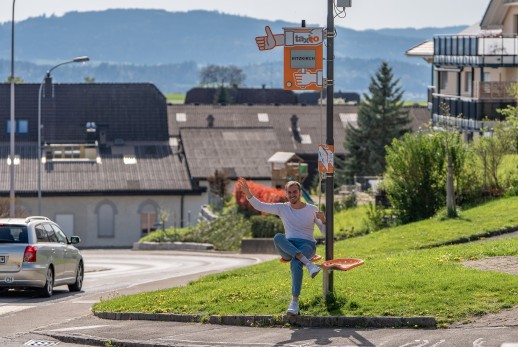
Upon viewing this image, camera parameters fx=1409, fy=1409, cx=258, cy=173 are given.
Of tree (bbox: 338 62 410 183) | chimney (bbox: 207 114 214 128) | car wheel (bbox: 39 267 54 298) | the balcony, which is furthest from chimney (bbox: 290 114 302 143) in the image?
car wheel (bbox: 39 267 54 298)

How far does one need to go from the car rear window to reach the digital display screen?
870cm

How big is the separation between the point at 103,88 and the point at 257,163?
1327cm

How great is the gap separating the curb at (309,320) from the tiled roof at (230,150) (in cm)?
7049

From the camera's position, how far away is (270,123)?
370 ft

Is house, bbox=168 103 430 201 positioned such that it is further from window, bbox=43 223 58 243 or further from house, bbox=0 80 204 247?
window, bbox=43 223 58 243

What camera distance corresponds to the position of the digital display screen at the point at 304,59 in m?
18.3

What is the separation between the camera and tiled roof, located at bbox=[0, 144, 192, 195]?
278 feet

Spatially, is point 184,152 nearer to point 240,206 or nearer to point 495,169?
point 240,206

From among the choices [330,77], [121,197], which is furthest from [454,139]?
[121,197]

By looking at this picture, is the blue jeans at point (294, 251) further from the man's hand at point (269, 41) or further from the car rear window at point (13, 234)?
the car rear window at point (13, 234)

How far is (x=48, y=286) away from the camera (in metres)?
25.6

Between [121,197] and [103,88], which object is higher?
[103,88]

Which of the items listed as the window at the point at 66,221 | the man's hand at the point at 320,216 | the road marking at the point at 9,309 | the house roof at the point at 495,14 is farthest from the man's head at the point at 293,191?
the window at the point at 66,221

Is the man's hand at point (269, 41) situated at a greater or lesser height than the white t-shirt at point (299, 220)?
greater
